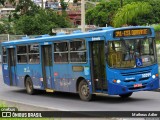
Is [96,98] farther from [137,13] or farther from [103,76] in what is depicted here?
[137,13]

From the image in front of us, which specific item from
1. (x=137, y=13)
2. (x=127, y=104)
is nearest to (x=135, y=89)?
(x=127, y=104)

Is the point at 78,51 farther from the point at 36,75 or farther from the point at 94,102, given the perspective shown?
the point at 36,75

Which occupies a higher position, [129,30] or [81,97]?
[129,30]

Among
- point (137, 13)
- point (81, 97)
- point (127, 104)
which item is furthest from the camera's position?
point (137, 13)

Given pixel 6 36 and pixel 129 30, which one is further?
pixel 6 36

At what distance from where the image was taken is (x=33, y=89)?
21.5 metres

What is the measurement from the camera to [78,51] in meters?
17.5

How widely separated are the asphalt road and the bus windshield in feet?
4.17

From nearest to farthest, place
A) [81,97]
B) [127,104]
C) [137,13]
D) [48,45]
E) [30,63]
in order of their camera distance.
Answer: [127,104]
[81,97]
[48,45]
[30,63]
[137,13]

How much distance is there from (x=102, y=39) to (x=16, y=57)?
743 cm

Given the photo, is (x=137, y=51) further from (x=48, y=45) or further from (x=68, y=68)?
(x=48, y=45)

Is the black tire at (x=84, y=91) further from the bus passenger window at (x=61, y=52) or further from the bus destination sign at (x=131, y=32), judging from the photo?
the bus destination sign at (x=131, y=32)

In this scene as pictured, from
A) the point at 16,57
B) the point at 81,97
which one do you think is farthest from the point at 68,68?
the point at 16,57

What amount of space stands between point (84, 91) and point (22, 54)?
551 cm
